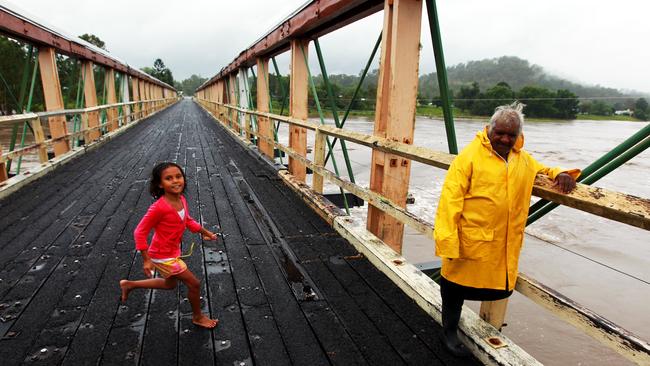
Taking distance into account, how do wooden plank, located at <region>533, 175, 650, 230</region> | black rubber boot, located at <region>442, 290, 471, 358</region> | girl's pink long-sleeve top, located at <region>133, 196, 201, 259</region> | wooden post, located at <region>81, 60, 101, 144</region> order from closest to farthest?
1. wooden plank, located at <region>533, 175, 650, 230</region>
2. black rubber boot, located at <region>442, 290, 471, 358</region>
3. girl's pink long-sleeve top, located at <region>133, 196, 201, 259</region>
4. wooden post, located at <region>81, 60, 101, 144</region>

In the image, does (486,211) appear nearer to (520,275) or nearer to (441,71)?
(520,275)

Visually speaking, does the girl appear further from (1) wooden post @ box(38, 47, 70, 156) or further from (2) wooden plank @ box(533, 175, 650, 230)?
(1) wooden post @ box(38, 47, 70, 156)

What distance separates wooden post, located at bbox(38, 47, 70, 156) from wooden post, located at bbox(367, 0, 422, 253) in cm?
739

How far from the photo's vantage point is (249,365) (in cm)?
196

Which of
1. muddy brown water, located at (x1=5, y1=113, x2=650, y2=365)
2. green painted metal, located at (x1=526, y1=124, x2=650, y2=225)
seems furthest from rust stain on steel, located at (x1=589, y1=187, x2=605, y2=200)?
muddy brown water, located at (x1=5, y1=113, x2=650, y2=365)

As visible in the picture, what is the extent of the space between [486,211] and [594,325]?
627 millimetres

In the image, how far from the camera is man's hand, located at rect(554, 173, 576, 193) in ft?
5.46

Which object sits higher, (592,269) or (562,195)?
(562,195)

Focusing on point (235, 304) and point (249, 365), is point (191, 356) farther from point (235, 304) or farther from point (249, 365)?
point (235, 304)

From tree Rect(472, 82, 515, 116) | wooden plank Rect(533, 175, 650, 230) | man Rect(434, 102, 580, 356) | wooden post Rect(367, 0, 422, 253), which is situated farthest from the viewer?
tree Rect(472, 82, 515, 116)

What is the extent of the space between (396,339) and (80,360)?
171 centimetres

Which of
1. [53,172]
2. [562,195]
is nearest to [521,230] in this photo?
[562,195]

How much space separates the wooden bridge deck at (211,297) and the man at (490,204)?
1.84 feet

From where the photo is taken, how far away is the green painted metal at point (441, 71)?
314cm
